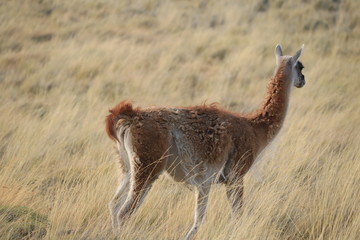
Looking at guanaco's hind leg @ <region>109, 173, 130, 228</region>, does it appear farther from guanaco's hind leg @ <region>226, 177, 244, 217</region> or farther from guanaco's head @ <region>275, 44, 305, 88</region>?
guanaco's head @ <region>275, 44, 305, 88</region>

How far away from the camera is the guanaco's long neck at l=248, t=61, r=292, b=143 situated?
17.2 ft

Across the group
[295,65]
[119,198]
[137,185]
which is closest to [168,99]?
[295,65]

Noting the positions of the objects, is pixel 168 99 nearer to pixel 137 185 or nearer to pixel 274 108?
pixel 274 108

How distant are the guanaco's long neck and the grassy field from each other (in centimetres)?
44

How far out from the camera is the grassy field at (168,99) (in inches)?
185

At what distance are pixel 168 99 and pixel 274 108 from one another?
5.22 m

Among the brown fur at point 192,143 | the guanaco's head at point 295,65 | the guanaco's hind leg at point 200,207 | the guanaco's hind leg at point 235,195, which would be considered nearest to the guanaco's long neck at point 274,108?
the brown fur at point 192,143

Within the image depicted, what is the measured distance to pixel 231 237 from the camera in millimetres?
4074

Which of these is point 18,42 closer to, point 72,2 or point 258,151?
point 72,2

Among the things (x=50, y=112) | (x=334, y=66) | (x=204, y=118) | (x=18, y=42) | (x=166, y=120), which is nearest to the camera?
(x=166, y=120)

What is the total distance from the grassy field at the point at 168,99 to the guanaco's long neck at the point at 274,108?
0.44 m

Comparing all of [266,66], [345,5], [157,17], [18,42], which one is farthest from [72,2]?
[345,5]

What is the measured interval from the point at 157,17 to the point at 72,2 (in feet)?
10.0

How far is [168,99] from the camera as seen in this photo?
10.4 meters
